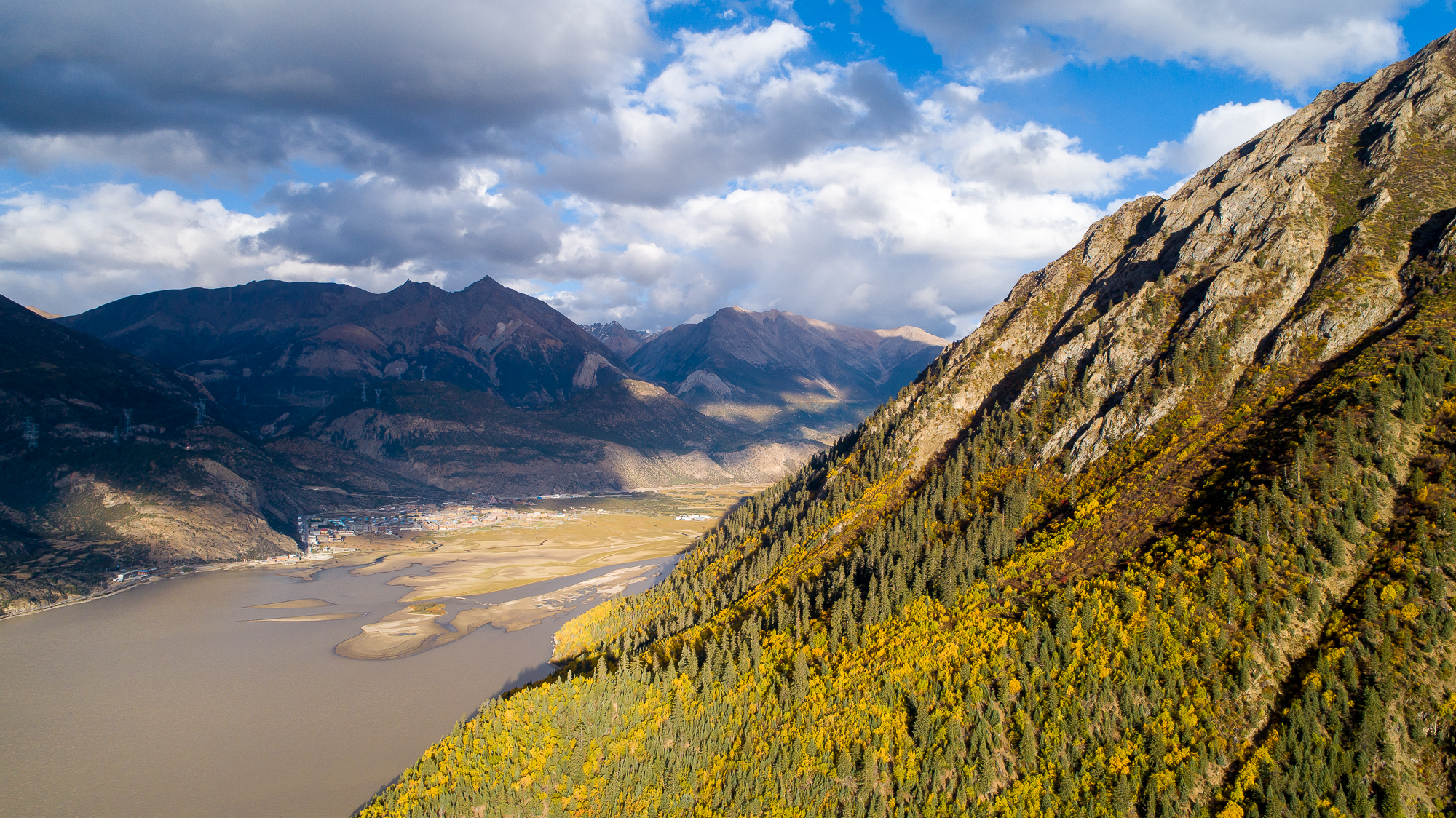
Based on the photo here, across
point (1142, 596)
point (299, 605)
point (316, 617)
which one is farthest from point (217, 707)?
point (1142, 596)

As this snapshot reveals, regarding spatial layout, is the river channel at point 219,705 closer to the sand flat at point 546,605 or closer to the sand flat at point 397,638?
the sand flat at point 397,638

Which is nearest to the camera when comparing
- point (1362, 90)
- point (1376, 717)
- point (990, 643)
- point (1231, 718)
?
point (1376, 717)

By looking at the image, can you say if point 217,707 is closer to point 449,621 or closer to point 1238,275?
point 449,621

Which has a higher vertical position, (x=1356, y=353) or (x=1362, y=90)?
(x=1362, y=90)

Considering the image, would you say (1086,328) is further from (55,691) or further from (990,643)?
(55,691)

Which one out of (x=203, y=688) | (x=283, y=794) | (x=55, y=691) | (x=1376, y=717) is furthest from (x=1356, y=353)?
(x=55, y=691)

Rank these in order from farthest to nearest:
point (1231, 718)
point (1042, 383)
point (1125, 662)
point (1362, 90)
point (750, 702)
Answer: point (1362, 90)
point (1042, 383)
point (750, 702)
point (1125, 662)
point (1231, 718)
